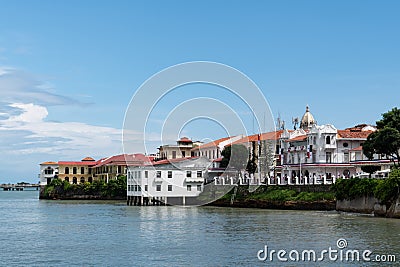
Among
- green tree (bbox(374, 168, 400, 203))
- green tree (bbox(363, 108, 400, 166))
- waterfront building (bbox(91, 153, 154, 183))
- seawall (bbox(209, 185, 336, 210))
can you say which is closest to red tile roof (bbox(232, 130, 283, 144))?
seawall (bbox(209, 185, 336, 210))

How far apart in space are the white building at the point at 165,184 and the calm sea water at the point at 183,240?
104 ft

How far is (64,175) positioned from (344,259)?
10526 centimetres

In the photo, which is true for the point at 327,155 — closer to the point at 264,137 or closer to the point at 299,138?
the point at 299,138

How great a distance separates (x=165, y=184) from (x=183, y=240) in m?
46.6

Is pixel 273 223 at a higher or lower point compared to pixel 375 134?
lower

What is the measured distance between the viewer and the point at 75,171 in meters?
128

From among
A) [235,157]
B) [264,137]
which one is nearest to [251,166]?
[235,157]

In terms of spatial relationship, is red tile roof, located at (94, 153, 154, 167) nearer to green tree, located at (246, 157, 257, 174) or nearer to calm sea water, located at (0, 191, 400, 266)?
green tree, located at (246, 157, 257, 174)

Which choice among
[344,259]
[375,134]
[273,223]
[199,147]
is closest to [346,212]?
[375,134]

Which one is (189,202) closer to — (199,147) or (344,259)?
(199,147)

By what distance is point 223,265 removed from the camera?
26078 mm

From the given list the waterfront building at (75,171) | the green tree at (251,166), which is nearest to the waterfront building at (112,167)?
the waterfront building at (75,171)

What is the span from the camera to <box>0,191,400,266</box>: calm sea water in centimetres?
2788

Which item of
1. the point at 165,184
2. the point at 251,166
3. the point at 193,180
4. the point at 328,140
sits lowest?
the point at 165,184
